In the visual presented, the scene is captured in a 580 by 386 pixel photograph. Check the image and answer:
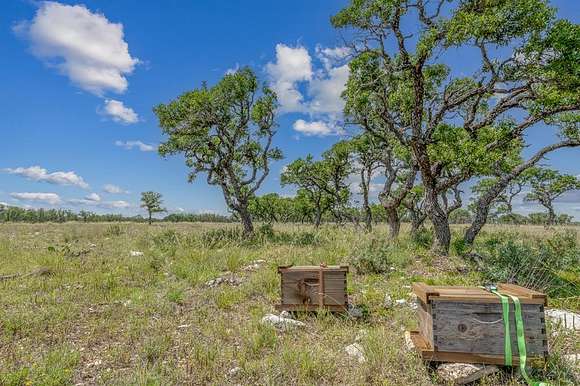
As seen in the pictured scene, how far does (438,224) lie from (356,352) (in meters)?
7.26

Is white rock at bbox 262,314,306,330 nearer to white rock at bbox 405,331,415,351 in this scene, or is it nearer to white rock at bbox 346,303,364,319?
→ white rock at bbox 346,303,364,319

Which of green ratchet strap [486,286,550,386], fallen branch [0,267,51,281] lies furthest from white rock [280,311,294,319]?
fallen branch [0,267,51,281]

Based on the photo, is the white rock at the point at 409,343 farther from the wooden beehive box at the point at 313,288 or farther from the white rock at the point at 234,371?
the white rock at the point at 234,371

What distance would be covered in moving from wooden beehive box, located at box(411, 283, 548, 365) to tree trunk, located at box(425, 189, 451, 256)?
6.87 meters

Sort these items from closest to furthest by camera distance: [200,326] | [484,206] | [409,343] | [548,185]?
1. [409,343]
2. [200,326]
3. [484,206]
4. [548,185]

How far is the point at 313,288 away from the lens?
5.37 metres

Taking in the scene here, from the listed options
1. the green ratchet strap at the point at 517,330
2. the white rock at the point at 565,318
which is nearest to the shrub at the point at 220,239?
the white rock at the point at 565,318

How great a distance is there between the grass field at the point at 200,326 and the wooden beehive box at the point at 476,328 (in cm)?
25

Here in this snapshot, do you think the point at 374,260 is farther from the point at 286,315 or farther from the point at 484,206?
the point at 484,206

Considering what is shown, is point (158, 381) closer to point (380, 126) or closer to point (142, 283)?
point (142, 283)

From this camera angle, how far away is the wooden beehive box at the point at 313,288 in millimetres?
5289

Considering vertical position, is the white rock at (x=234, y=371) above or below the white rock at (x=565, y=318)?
below

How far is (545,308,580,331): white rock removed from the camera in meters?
4.55

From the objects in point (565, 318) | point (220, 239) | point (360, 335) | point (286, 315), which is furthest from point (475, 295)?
point (220, 239)
